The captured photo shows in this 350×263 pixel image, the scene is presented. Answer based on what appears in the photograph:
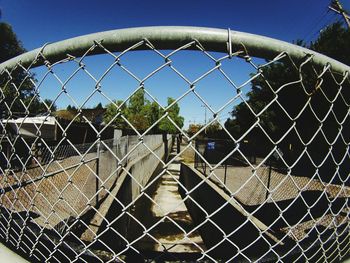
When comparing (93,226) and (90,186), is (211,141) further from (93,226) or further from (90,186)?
(93,226)

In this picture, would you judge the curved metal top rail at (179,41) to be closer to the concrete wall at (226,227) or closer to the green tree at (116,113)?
the green tree at (116,113)

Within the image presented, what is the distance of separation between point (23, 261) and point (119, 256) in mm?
421

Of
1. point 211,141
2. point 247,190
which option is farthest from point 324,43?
point 247,190

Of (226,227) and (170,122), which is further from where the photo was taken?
(226,227)

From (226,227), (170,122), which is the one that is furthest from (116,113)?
(226,227)

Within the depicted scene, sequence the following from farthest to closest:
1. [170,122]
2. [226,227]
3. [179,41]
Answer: [226,227] < [170,122] < [179,41]

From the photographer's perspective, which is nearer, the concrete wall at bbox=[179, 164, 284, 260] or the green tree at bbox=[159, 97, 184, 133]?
the green tree at bbox=[159, 97, 184, 133]

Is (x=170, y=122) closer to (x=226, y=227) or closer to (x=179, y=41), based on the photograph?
(x=179, y=41)

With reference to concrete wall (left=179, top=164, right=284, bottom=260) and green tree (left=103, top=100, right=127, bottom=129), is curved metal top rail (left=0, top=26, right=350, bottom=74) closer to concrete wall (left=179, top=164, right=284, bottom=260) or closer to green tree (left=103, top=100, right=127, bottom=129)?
green tree (left=103, top=100, right=127, bottom=129)

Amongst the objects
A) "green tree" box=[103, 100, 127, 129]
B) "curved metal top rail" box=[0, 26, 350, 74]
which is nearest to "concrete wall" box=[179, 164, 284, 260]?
"green tree" box=[103, 100, 127, 129]

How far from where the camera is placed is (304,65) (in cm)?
110

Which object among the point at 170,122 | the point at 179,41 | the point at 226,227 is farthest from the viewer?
the point at 226,227

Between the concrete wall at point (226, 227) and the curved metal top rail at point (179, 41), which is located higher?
the curved metal top rail at point (179, 41)

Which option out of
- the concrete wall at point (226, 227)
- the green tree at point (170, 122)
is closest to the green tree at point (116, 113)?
the green tree at point (170, 122)
